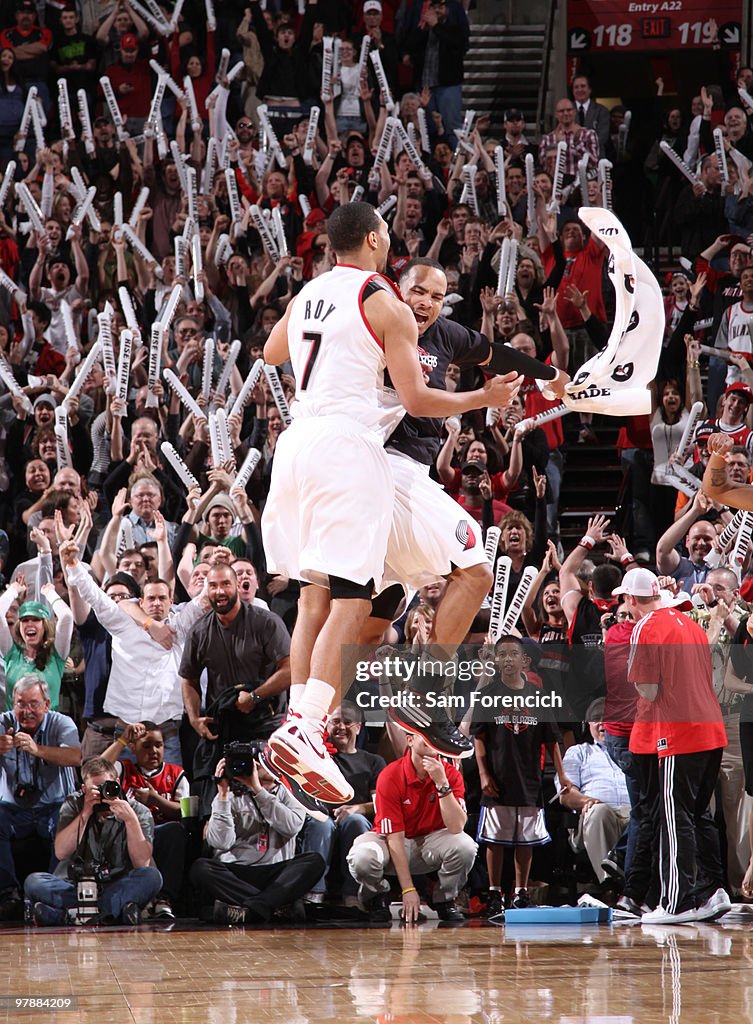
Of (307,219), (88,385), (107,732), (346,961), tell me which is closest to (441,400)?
(346,961)

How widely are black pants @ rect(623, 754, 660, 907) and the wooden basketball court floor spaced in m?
0.54

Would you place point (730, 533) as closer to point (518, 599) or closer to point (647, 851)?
point (518, 599)

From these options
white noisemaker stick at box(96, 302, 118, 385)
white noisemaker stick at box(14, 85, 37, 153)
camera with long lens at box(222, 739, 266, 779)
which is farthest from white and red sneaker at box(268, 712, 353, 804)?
white noisemaker stick at box(14, 85, 37, 153)

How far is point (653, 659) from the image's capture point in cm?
864

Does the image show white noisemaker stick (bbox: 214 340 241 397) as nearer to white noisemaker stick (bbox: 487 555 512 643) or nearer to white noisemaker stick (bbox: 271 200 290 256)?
white noisemaker stick (bbox: 271 200 290 256)

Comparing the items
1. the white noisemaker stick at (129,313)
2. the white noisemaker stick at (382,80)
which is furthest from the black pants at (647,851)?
the white noisemaker stick at (382,80)

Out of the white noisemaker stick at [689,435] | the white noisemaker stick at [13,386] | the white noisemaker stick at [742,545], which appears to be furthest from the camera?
the white noisemaker stick at [13,386]

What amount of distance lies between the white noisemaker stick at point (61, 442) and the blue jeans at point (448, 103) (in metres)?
7.15

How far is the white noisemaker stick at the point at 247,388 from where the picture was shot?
1130 cm

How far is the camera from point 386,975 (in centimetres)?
657

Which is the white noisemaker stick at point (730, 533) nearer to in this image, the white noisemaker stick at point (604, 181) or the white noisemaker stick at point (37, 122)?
the white noisemaker stick at point (604, 181)

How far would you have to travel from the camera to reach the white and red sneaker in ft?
15.6

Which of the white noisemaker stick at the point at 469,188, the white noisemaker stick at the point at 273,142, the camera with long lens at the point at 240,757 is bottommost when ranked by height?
the camera with long lens at the point at 240,757

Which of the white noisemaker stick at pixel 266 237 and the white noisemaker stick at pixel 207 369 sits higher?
the white noisemaker stick at pixel 266 237
